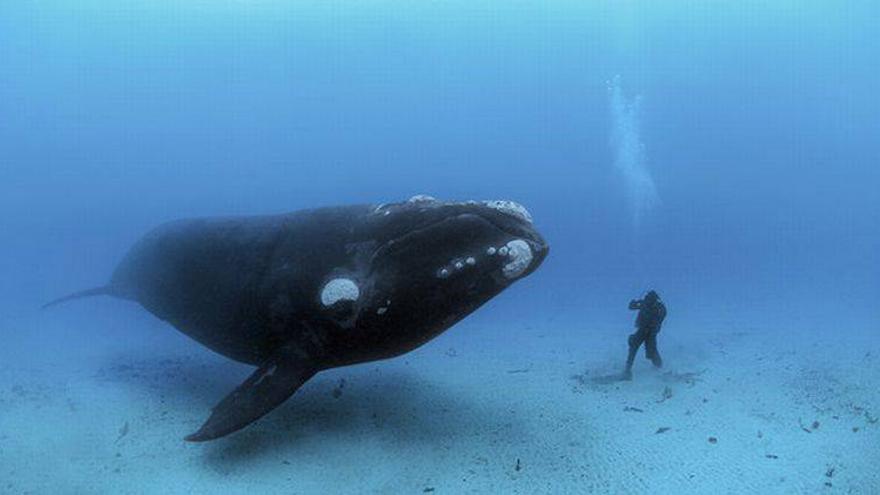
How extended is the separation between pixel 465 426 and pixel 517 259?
2.83 metres

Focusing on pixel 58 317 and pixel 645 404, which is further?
pixel 58 317

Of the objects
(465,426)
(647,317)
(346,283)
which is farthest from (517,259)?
(647,317)

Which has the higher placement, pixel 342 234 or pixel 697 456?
pixel 342 234

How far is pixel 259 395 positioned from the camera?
684 cm

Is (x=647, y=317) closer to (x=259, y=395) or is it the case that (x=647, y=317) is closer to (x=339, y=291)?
(x=339, y=291)

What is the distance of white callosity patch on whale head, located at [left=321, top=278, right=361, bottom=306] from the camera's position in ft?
22.2

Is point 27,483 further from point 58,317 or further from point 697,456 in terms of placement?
point 58,317

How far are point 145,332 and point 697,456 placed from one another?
14.7 meters

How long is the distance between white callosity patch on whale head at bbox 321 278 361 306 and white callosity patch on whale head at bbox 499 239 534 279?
164 centimetres

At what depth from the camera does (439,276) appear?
657 centimetres

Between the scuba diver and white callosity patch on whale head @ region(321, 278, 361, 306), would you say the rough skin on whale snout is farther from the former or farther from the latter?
the scuba diver

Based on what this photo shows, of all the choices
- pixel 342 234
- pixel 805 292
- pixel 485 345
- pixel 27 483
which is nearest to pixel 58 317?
pixel 485 345

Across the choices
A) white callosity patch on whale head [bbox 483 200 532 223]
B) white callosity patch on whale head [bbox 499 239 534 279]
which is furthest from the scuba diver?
white callosity patch on whale head [bbox 499 239 534 279]

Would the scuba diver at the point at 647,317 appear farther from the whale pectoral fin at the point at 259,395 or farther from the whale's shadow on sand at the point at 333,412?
the whale pectoral fin at the point at 259,395
